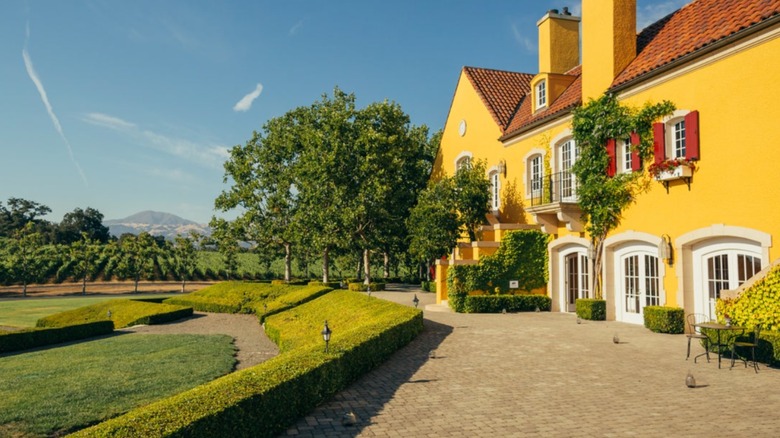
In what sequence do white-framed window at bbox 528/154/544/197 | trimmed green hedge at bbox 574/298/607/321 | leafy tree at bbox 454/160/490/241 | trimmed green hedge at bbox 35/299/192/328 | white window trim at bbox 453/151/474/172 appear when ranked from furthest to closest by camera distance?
white window trim at bbox 453/151/474/172 < trimmed green hedge at bbox 35/299/192/328 < leafy tree at bbox 454/160/490/241 < white-framed window at bbox 528/154/544/197 < trimmed green hedge at bbox 574/298/607/321

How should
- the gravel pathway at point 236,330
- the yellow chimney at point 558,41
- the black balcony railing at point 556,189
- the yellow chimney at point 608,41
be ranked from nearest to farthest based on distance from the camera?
the gravel pathway at point 236,330
the yellow chimney at point 608,41
the black balcony railing at point 556,189
the yellow chimney at point 558,41

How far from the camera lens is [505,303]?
2291 centimetres

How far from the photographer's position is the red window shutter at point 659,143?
16766mm

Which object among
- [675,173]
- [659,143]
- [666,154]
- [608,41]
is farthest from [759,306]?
[608,41]

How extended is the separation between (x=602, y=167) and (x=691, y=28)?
5348mm

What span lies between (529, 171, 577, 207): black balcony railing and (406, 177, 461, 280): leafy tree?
4948mm

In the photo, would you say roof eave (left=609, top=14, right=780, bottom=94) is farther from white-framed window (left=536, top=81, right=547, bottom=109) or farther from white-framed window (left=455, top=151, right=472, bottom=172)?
white-framed window (left=455, top=151, right=472, bottom=172)

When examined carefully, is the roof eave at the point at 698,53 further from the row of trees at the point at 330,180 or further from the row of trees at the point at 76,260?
the row of trees at the point at 76,260

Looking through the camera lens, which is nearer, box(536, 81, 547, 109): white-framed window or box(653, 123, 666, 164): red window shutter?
box(653, 123, 666, 164): red window shutter

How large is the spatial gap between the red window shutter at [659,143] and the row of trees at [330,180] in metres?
20.1

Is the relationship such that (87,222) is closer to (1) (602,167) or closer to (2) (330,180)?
(2) (330,180)

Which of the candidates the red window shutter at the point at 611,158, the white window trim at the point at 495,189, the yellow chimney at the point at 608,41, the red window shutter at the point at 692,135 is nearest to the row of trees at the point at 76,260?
the white window trim at the point at 495,189

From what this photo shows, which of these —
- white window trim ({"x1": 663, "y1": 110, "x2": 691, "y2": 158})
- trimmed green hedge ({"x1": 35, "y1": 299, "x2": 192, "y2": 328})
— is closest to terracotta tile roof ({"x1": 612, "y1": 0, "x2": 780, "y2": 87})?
white window trim ({"x1": 663, "y1": 110, "x2": 691, "y2": 158})

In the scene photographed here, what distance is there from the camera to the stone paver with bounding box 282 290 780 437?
774 centimetres
